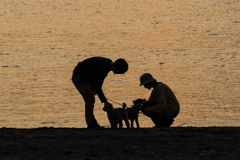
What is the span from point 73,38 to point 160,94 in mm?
26405

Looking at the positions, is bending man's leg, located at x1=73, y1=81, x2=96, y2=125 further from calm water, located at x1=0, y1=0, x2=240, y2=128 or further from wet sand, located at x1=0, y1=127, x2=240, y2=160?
calm water, located at x1=0, y1=0, x2=240, y2=128

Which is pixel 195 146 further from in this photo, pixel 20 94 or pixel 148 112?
pixel 20 94

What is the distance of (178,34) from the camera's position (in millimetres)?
35969

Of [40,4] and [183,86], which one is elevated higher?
[40,4]

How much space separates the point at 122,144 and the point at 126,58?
730 inches

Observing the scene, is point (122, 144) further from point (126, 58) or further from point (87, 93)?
point (126, 58)

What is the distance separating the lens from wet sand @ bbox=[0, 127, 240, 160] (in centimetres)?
656

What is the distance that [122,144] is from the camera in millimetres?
7398

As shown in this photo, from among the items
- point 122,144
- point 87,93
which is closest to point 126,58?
point 87,93

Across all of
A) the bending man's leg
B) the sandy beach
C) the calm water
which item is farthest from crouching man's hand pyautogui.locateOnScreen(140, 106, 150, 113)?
the calm water

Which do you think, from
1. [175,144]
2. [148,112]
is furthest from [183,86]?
[175,144]

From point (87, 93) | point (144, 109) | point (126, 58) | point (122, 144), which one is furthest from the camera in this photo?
point (126, 58)

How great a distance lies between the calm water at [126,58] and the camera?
1517cm

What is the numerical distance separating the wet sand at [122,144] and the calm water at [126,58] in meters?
4.86
